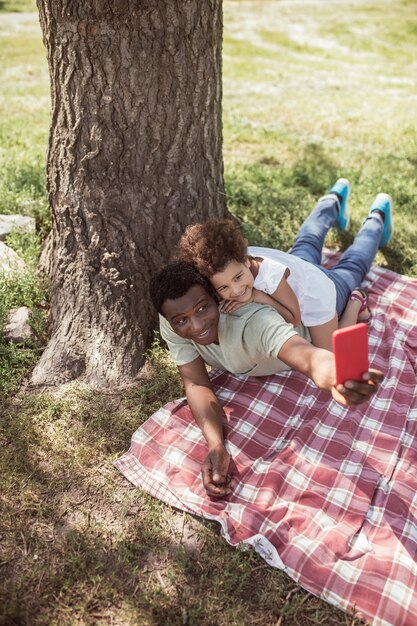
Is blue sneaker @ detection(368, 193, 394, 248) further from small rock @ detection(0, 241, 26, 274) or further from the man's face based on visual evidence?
small rock @ detection(0, 241, 26, 274)

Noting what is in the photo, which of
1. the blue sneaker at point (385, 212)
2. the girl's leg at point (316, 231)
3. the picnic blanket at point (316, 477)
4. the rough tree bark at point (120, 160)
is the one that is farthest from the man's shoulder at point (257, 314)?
the blue sneaker at point (385, 212)

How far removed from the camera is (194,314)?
298 centimetres

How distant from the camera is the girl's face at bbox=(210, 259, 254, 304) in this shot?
3.07 metres

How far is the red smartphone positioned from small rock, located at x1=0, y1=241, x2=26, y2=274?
2817mm

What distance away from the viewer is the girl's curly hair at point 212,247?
10.0 feet

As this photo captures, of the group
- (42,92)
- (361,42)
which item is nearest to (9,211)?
(42,92)

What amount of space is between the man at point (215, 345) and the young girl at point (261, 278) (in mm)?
76

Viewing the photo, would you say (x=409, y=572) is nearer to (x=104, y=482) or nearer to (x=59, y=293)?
(x=104, y=482)

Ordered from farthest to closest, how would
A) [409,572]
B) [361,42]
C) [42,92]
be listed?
1. [361,42]
2. [42,92]
3. [409,572]

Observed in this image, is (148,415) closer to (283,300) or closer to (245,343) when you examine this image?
(245,343)

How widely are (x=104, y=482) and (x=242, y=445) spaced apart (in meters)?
0.80

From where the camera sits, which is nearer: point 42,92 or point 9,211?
point 9,211

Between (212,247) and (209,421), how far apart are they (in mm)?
989

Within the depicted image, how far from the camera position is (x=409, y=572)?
254 cm
